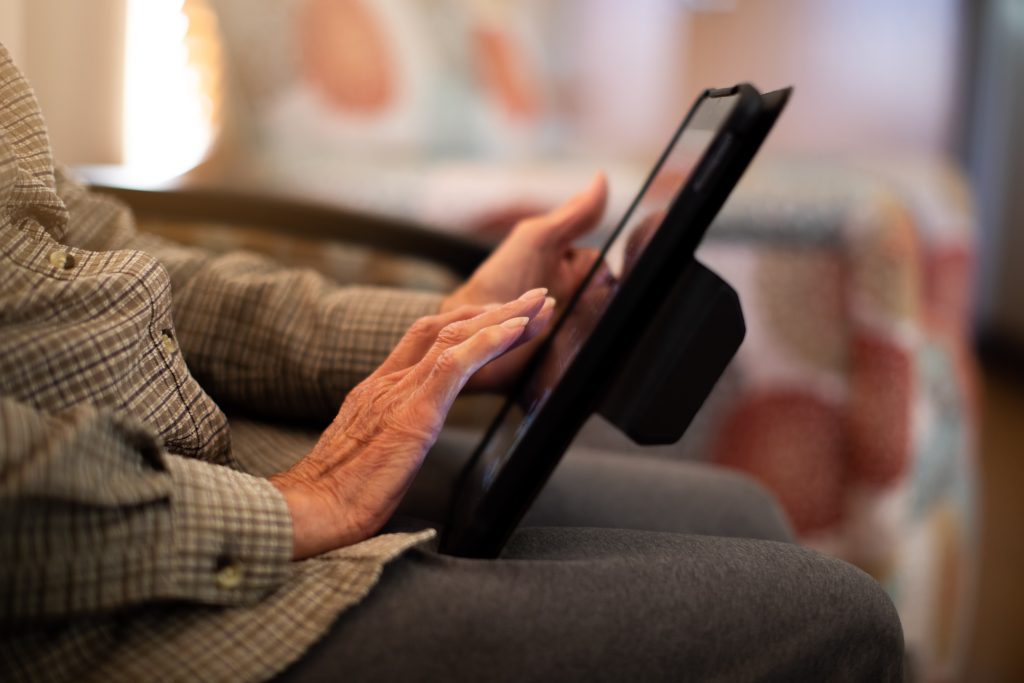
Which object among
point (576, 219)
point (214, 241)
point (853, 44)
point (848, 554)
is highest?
point (853, 44)

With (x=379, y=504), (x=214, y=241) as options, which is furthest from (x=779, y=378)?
(x=379, y=504)

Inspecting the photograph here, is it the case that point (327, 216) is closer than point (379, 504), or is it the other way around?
point (379, 504)

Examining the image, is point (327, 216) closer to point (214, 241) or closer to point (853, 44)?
point (214, 241)

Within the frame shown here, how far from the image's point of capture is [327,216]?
3.59ft

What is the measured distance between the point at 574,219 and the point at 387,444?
0.41 metres

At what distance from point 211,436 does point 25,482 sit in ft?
0.53

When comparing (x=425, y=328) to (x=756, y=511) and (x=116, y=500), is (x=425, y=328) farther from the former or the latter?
(x=756, y=511)

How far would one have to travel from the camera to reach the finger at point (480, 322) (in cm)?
56

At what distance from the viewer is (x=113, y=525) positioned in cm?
45

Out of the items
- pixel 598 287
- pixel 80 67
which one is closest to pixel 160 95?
pixel 80 67

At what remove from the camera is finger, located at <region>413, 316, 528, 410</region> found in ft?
1.75

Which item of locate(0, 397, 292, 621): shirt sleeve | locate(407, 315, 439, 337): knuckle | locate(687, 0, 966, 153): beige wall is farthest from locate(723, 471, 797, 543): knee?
locate(687, 0, 966, 153): beige wall

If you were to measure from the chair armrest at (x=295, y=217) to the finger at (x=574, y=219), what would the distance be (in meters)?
0.16

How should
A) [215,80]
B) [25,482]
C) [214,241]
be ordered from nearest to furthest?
[25,482]
[214,241]
[215,80]
